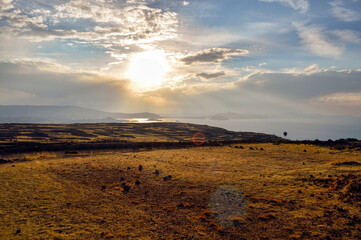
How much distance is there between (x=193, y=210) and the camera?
15.8 metres

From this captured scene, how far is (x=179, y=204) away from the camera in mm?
16672

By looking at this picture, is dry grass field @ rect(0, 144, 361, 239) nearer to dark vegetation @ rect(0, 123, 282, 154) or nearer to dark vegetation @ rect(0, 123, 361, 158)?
dark vegetation @ rect(0, 123, 361, 158)

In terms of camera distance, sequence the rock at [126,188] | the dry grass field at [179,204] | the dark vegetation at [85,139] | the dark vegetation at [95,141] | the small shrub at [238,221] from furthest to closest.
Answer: the dark vegetation at [85,139]
the dark vegetation at [95,141]
the rock at [126,188]
the small shrub at [238,221]
the dry grass field at [179,204]

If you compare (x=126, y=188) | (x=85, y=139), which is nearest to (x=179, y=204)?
(x=126, y=188)

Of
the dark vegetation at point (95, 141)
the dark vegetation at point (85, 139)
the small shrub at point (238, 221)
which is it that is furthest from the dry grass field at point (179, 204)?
the dark vegetation at point (85, 139)

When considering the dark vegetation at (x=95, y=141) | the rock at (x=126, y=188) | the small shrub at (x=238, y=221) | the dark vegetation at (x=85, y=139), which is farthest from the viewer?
the dark vegetation at (x=85, y=139)

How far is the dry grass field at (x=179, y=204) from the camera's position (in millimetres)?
12484

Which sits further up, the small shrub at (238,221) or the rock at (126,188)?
the small shrub at (238,221)

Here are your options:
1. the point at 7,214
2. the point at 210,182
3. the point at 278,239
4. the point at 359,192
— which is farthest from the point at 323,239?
the point at 7,214

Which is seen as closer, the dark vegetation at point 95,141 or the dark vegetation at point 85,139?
the dark vegetation at point 95,141

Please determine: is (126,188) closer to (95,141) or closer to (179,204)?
(179,204)

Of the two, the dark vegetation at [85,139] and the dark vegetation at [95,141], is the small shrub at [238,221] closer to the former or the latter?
the dark vegetation at [95,141]

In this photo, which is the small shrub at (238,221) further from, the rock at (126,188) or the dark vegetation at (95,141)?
the dark vegetation at (95,141)

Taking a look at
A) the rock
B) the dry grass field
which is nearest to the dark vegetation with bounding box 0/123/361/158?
the dry grass field
